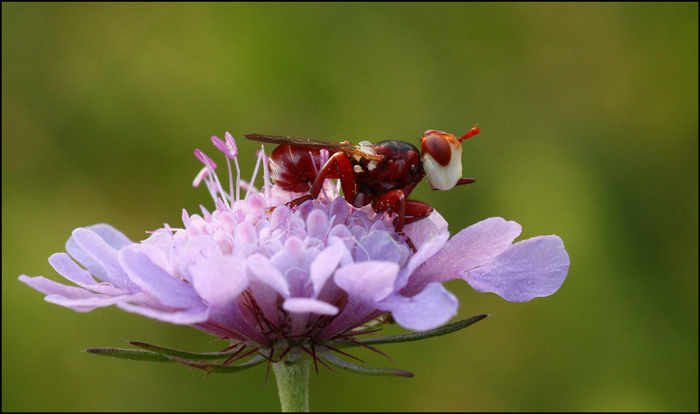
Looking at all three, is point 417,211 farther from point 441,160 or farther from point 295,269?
point 295,269

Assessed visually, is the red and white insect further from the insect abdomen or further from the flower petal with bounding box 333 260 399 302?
the flower petal with bounding box 333 260 399 302

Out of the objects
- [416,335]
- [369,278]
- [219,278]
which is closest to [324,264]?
[369,278]

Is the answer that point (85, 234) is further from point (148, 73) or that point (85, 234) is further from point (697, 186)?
point (697, 186)

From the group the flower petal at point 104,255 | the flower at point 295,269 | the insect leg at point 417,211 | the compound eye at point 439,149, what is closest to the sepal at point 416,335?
the flower at point 295,269

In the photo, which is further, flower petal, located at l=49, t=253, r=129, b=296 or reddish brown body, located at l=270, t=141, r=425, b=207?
reddish brown body, located at l=270, t=141, r=425, b=207

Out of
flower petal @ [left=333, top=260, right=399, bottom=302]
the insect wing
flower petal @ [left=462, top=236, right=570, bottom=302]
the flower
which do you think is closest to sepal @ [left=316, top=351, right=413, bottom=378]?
the flower

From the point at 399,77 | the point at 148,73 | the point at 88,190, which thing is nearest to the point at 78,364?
the point at 88,190
